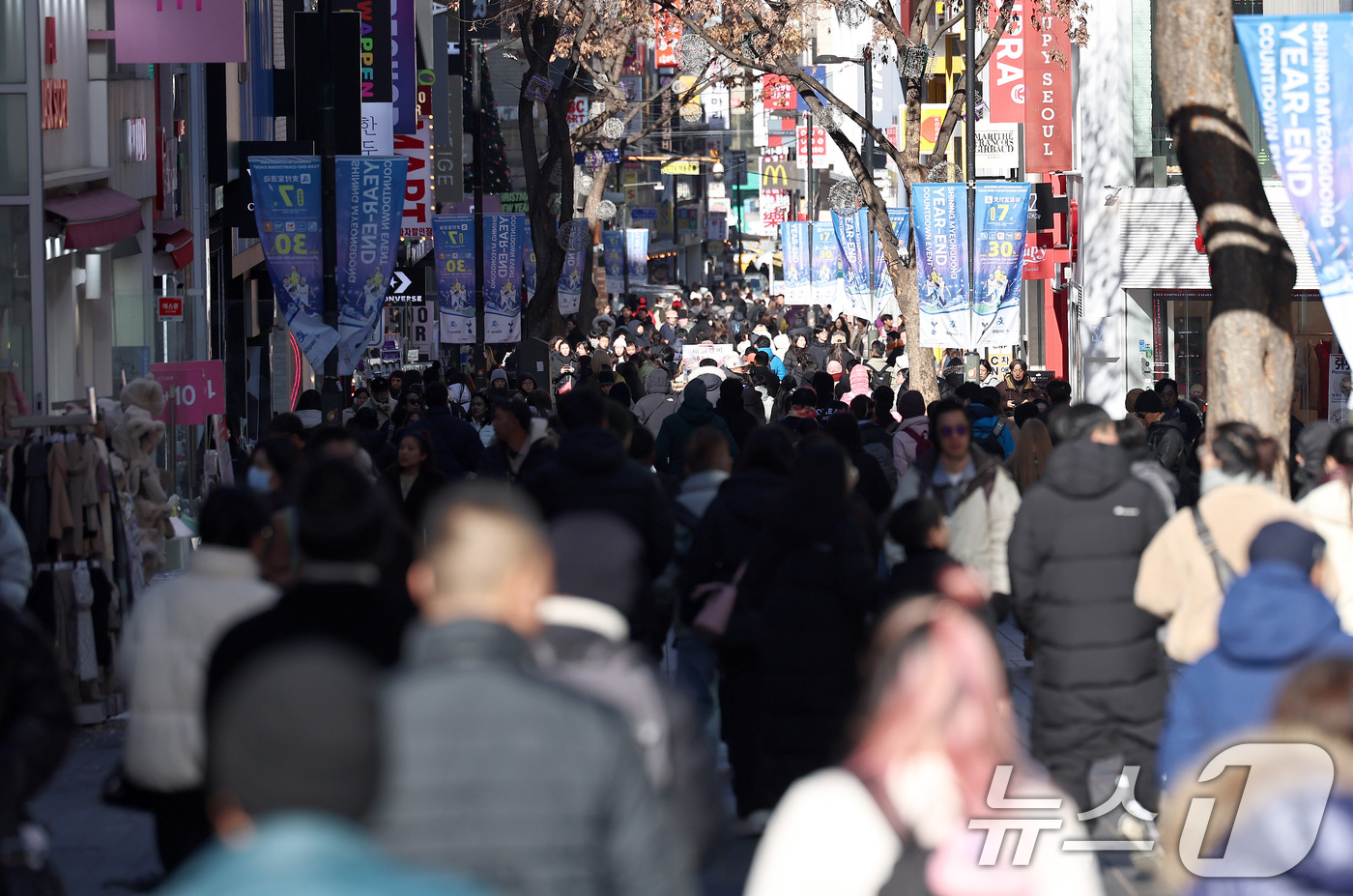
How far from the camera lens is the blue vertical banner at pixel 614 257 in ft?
169

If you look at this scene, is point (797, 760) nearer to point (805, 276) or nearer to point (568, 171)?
point (568, 171)

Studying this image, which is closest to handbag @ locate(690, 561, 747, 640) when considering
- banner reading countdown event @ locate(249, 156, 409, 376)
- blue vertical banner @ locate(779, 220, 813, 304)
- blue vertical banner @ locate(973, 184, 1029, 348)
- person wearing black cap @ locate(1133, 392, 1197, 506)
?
person wearing black cap @ locate(1133, 392, 1197, 506)

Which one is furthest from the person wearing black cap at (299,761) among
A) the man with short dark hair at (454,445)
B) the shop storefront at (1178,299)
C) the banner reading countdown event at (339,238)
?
the shop storefront at (1178,299)

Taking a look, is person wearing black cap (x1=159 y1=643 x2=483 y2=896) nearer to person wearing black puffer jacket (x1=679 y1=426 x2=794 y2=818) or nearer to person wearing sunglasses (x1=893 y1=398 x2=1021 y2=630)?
person wearing black puffer jacket (x1=679 y1=426 x2=794 y2=818)

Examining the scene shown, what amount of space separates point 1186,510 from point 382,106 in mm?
19417

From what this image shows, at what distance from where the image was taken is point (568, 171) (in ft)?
109

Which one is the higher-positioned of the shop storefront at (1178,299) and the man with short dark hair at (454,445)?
the shop storefront at (1178,299)

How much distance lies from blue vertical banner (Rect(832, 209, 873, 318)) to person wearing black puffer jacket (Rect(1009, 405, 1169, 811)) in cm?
2775

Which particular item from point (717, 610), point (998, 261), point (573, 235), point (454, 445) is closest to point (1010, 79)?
point (998, 261)

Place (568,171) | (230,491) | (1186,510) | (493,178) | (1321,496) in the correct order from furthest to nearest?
1. (493,178)
2. (568,171)
3. (1321,496)
4. (1186,510)
5. (230,491)

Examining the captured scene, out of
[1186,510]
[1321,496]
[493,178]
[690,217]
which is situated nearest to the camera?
[1186,510]

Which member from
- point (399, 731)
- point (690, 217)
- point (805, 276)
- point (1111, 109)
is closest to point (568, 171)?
point (805, 276)

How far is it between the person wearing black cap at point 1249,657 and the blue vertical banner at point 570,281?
29.4 metres

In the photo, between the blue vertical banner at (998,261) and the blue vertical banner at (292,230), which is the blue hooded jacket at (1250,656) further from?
the blue vertical banner at (998,261)
